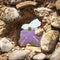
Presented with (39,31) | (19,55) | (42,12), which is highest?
(42,12)

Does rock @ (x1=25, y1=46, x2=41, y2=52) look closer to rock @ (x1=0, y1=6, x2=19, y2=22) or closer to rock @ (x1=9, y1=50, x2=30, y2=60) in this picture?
rock @ (x1=9, y1=50, x2=30, y2=60)

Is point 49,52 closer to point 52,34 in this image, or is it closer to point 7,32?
point 52,34

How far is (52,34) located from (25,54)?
0.25m

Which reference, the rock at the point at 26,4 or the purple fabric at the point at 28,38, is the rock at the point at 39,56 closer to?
the purple fabric at the point at 28,38

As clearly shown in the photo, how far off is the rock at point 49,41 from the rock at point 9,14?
1.43ft

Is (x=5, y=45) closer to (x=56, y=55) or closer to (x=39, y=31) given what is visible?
(x=39, y=31)

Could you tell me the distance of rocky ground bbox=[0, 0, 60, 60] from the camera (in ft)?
6.61

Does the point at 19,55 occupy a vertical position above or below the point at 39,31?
below

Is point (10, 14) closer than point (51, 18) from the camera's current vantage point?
No

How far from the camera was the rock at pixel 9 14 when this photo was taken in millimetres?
2428

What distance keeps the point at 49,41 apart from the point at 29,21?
407 millimetres

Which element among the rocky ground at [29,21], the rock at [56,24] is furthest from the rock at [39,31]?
the rock at [56,24]

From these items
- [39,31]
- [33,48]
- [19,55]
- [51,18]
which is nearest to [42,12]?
[51,18]

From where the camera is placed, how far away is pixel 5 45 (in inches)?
85.9
